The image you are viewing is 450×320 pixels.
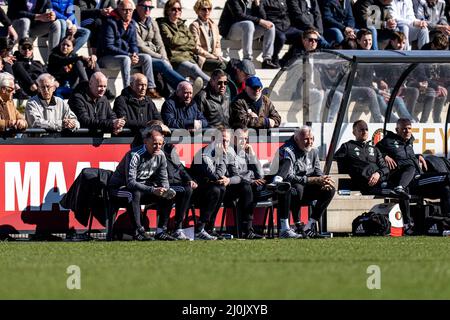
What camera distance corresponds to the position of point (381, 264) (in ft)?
39.8

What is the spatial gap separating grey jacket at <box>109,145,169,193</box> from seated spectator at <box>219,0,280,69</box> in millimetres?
6721

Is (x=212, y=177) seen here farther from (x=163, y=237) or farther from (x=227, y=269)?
(x=227, y=269)

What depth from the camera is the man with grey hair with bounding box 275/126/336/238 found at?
1836 centimetres

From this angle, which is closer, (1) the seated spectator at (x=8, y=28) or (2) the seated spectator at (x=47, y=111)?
(2) the seated spectator at (x=47, y=111)

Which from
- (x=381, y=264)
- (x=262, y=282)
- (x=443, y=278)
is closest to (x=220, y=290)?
(x=262, y=282)

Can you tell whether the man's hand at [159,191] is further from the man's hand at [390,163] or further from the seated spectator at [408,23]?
the seated spectator at [408,23]

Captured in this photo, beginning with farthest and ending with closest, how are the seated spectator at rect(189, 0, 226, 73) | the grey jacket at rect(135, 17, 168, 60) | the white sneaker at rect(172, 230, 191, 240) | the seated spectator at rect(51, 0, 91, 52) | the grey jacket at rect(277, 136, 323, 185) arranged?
the seated spectator at rect(189, 0, 226, 73), the grey jacket at rect(135, 17, 168, 60), the seated spectator at rect(51, 0, 91, 52), the grey jacket at rect(277, 136, 323, 185), the white sneaker at rect(172, 230, 191, 240)

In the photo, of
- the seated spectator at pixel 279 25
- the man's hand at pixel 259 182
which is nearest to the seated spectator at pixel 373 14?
the seated spectator at pixel 279 25

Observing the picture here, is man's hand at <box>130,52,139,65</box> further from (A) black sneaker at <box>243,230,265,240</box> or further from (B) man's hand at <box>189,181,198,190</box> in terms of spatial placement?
(A) black sneaker at <box>243,230,265,240</box>

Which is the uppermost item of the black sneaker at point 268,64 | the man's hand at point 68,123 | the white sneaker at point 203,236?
the black sneaker at point 268,64

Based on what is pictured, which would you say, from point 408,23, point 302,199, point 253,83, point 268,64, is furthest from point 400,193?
point 408,23

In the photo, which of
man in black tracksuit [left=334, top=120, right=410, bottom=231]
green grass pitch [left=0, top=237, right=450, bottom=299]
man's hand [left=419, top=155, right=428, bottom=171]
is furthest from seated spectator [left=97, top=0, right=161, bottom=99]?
green grass pitch [left=0, top=237, right=450, bottom=299]

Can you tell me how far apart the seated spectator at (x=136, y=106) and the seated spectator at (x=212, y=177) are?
98 centimetres

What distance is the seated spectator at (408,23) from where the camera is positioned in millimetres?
26016
